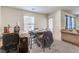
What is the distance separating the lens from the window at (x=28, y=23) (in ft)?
5.72

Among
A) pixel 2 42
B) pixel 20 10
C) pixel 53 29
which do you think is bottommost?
pixel 2 42

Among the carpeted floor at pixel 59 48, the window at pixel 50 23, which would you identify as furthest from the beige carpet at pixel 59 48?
the window at pixel 50 23

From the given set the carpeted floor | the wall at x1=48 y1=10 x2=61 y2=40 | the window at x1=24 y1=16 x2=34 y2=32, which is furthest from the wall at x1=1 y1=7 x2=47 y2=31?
the carpeted floor

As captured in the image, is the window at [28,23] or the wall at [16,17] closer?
the wall at [16,17]

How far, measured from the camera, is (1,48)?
165 centimetres

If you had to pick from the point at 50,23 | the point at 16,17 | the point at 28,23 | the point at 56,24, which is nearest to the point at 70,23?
the point at 56,24

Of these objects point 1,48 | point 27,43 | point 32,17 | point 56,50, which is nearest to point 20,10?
point 32,17

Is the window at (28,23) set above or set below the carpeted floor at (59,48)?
above

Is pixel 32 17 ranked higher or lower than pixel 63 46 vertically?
higher

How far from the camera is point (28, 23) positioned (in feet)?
5.81

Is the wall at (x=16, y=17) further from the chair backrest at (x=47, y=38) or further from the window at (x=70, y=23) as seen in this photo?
the window at (x=70, y=23)

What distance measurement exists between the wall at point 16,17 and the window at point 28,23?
0.20ft
